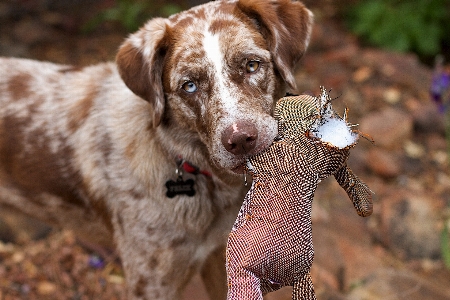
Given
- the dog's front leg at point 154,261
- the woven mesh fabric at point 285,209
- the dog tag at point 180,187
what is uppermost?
the woven mesh fabric at point 285,209

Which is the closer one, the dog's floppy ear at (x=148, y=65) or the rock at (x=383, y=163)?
the dog's floppy ear at (x=148, y=65)

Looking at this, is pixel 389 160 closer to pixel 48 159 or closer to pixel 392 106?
pixel 392 106

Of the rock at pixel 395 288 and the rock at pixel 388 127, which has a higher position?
the rock at pixel 395 288

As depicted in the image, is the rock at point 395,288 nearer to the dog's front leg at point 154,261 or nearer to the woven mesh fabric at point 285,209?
the dog's front leg at point 154,261

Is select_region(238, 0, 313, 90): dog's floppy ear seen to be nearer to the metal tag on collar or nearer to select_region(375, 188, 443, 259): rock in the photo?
the metal tag on collar

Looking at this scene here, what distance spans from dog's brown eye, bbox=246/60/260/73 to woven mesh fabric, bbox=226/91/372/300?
0.47m

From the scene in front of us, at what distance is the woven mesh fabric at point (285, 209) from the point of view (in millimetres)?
1739

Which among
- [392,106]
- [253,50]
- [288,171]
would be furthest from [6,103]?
[392,106]

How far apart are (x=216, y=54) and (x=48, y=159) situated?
4.50ft

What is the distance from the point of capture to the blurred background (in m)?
3.96

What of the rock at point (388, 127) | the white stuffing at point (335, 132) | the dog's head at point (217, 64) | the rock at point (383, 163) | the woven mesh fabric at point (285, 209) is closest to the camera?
the woven mesh fabric at point (285, 209)

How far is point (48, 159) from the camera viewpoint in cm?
325

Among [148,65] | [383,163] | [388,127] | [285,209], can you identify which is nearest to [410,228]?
[383,163]

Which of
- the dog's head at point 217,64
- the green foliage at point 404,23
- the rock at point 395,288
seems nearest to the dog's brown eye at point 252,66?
the dog's head at point 217,64
